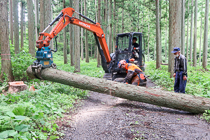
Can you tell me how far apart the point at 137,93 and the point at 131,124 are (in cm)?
143

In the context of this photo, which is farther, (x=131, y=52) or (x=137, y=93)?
(x=131, y=52)

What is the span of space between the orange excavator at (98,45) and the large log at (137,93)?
483 millimetres

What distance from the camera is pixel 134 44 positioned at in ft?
28.0

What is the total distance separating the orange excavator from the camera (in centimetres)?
586

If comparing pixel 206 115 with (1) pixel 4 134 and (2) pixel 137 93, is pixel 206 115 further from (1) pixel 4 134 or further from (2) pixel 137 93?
(1) pixel 4 134

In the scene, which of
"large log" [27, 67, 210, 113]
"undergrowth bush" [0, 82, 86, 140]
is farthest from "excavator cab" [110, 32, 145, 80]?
"undergrowth bush" [0, 82, 86, 140]

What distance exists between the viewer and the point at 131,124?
3604 millimetres

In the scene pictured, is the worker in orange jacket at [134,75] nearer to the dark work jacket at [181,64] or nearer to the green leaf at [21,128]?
the dark work jacket at [181,64]

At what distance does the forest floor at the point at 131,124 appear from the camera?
310 cm

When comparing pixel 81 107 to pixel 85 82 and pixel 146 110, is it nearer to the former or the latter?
pixel 85 82

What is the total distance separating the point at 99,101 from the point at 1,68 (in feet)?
14.4

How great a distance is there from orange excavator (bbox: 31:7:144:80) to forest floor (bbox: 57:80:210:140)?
2.64 m

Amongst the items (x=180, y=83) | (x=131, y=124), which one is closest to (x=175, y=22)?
(x=180, y=83)

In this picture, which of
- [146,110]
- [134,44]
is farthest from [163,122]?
[134,44]
